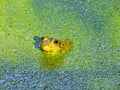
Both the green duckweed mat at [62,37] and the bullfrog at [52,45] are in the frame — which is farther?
the bullfrog at [52,45]

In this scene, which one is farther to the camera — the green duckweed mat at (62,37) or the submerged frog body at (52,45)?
the submerged frog body at (52,45)

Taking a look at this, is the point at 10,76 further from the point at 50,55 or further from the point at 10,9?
the point at 10,9

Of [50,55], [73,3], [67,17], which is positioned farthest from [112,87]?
[73,3]

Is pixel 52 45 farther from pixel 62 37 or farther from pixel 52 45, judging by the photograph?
pixel 62 37

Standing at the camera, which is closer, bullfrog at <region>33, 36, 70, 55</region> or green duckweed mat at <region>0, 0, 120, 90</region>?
green duckweed mat at <region>0, 0, 120, 90</region>

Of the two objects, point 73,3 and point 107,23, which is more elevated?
point 73,3

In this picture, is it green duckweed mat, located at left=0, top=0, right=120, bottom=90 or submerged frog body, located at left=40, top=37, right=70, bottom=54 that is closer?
green duckweed mat, located at left=0, top=0, right=120, bottom=90
